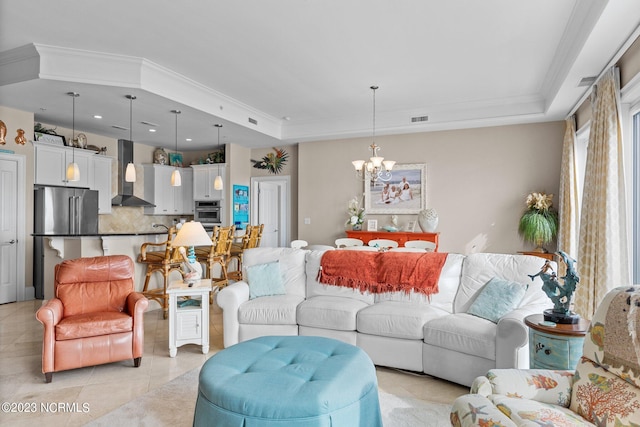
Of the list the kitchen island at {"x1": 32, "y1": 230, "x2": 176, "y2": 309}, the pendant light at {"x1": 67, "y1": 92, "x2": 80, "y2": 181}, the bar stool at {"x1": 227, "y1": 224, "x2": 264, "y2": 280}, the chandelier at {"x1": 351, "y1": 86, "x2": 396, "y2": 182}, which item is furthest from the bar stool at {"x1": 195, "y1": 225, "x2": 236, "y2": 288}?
the chandelier at {"x1": 351, "y1": 86, "x2": 396, "y2": 182}

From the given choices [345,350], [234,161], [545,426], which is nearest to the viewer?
[545,426]

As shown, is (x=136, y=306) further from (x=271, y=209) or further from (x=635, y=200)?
(x=271, y=209)

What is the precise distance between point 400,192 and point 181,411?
514cm

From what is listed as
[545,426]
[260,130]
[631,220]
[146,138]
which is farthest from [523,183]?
[146,138]

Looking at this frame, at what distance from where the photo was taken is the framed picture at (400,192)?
6602 mm

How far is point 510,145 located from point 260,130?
4116 mm

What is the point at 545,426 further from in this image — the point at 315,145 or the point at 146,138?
the point at 146,138

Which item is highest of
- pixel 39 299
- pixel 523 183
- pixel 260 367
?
pixel 523 183

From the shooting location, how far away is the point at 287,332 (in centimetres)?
358

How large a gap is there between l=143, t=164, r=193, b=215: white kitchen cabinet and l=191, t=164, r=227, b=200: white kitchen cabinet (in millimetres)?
273

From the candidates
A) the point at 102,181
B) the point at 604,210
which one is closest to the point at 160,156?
the point at 102,181

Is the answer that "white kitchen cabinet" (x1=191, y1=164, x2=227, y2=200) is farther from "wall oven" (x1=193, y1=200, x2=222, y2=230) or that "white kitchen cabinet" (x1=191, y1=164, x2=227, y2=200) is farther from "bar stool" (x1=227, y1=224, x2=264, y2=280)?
"bar stool" (x1=227, y1=224, x2=264, y2=280)

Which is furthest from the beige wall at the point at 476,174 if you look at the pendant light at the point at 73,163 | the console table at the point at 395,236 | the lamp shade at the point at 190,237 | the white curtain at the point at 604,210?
the pendant light at the point at 73,163

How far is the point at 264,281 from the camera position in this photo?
390 centimetres
